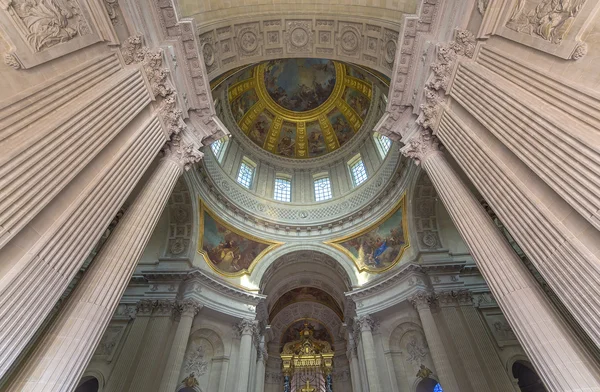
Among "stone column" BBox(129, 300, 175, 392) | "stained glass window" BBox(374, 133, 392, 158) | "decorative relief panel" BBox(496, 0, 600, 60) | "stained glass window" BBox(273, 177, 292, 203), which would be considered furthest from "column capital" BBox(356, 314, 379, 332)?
"decorative relief panel" BBox(496, 0, 600, 60)

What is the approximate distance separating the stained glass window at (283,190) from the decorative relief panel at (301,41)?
11.8 metres

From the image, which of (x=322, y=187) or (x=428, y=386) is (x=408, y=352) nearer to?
(x=428, y=386)

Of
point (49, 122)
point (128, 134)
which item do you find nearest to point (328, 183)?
point (128, 134)

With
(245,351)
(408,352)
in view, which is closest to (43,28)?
(245,351)

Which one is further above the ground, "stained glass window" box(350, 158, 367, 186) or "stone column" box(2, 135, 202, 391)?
"stained glass window" box(350, 158, 367, 186)

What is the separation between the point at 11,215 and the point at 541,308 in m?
7.27

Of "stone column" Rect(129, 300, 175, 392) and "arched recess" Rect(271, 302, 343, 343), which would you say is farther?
"arched recess" Rect(271, 302, 343, 343)

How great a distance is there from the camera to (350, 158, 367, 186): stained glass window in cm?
2062

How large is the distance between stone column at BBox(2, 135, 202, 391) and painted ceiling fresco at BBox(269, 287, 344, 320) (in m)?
16.9

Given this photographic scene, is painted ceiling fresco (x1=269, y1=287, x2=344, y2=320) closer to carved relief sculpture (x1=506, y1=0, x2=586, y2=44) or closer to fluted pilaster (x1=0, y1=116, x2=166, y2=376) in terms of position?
fluted pilaster (x1=0, y1=116, x2=166, y2=376)

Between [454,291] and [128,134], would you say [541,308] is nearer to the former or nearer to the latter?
[128,134]

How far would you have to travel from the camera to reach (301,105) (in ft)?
80.5

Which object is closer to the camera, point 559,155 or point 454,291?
point 559,155

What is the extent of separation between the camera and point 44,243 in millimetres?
4215
